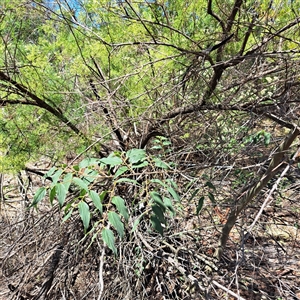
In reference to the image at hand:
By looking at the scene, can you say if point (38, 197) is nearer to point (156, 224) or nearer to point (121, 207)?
point (121, 207)

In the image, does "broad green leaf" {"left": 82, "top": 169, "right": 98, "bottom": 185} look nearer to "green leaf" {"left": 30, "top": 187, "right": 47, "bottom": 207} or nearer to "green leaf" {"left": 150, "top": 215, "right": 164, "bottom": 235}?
"green leaf" {"left": 30, "top": 187, "right": 47, "bottom": 207}

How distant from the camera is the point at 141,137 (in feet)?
7.59

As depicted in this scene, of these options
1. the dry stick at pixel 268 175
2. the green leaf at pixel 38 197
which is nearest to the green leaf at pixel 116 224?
the green leaf at pixel 38 197

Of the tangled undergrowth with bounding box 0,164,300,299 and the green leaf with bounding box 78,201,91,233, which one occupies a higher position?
the green leaf with bounding box 78,201,91,233

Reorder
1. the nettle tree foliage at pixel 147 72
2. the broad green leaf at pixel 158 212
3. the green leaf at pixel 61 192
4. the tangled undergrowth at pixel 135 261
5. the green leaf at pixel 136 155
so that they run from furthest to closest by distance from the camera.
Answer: the tangled undergrowth at pixel 135 261 → the nettle tree foliage at pixel 147 72 → the green leaf at pixel 136 155 → the broad green leaf at pixel 158 212 → the green leaf at pixel 61 192

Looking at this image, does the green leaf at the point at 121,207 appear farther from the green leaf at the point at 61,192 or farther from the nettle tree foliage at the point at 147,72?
the nettle tree foliage at the point at 147,72

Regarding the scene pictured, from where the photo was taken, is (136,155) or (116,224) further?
(136,155)

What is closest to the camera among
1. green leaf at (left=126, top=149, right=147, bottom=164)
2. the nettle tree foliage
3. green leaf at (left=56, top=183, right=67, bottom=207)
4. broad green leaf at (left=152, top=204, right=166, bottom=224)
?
green leaf at (left=56, top=183, right=67, bottom=207)

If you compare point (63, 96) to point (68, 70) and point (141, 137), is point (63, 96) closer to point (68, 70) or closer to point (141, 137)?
point (68, 70)

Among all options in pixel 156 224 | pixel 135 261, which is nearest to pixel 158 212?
pixel 156 224

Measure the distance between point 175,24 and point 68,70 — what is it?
0.80m

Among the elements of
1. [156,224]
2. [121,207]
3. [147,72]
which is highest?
[147,72]

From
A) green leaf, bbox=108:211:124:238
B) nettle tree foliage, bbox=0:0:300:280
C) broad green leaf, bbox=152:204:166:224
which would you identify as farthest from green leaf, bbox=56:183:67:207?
nettle tree foliage, bbox=0:0:300:280

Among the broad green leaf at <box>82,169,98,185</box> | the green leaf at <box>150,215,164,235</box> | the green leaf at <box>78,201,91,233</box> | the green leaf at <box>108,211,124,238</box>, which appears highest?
the broad green leaf at <box>82,169,98,185</box>
